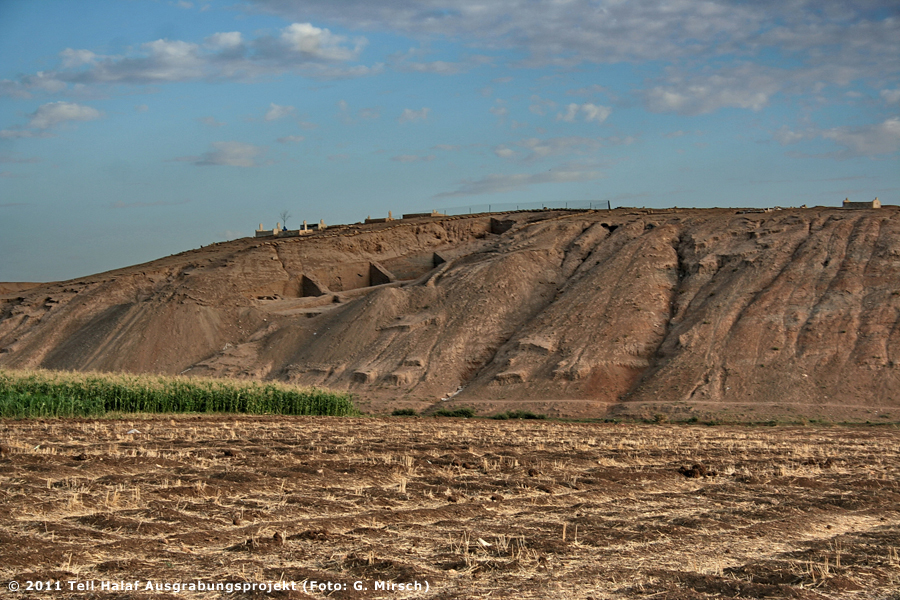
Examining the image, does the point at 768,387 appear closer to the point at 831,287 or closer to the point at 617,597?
the point at 831,287

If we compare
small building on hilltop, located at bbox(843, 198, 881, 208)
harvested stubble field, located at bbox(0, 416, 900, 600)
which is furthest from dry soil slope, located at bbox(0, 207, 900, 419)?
harvested stubble field, located at bbox(0, 416, 900, 600)

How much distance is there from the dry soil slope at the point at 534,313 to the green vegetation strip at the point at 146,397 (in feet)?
17.7

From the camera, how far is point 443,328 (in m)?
39.4

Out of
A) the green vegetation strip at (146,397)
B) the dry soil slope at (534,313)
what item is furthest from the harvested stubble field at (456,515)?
the dry soil slope at (534,313)

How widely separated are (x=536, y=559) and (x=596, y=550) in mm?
899

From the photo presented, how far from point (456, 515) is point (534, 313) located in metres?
28.9

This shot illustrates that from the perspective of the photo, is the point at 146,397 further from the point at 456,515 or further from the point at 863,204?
the point at 863,204

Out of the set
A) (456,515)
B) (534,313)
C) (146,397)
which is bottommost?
(146,397)

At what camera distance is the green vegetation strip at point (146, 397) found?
2503cm

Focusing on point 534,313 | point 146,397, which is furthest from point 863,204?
point 146,397

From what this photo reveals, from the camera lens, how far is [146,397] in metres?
27.1

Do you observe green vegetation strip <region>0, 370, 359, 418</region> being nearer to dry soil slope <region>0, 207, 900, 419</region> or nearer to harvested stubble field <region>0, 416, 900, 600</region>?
dry soil slope <region>0, 207, 900, 419</region>

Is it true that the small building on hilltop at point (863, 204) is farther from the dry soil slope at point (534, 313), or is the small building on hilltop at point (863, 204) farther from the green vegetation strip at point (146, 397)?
the green vegetation strip at point (146, 397)

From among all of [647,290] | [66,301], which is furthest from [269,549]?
[66,301]
